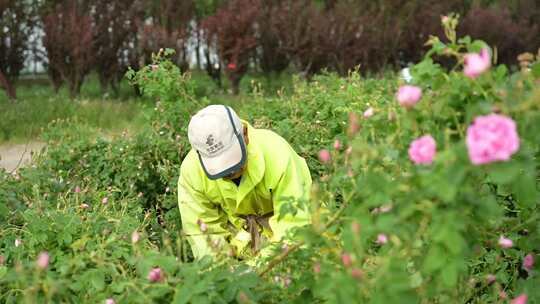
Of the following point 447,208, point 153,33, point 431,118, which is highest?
point 431,118

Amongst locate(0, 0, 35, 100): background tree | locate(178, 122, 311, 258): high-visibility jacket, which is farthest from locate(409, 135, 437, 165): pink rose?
locate(0, 0, 35, 100): background tree

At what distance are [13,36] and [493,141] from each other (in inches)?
472

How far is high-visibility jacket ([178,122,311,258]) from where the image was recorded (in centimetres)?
292

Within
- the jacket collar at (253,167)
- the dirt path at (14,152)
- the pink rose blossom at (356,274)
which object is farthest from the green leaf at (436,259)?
the dirt path at (14,152)

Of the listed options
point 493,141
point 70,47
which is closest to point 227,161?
point 493,141

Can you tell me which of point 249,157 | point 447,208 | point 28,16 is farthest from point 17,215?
point 28,16

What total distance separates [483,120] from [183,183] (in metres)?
2.06

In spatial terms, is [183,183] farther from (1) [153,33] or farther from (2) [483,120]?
(1) [153,33]

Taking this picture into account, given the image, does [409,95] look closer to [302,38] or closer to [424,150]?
[424,150]

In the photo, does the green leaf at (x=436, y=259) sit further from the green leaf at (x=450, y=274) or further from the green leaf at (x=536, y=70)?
the green leaf at (x=536, y=70)

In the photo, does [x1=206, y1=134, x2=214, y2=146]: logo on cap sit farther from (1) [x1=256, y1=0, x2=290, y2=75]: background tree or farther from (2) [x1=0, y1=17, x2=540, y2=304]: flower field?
(1) [x1=256, y1=0, x2=290, y2=75]: background tree

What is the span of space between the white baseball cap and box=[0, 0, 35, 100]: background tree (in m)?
9.61

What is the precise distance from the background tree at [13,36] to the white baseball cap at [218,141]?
379 inches

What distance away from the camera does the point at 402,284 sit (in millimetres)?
1521
